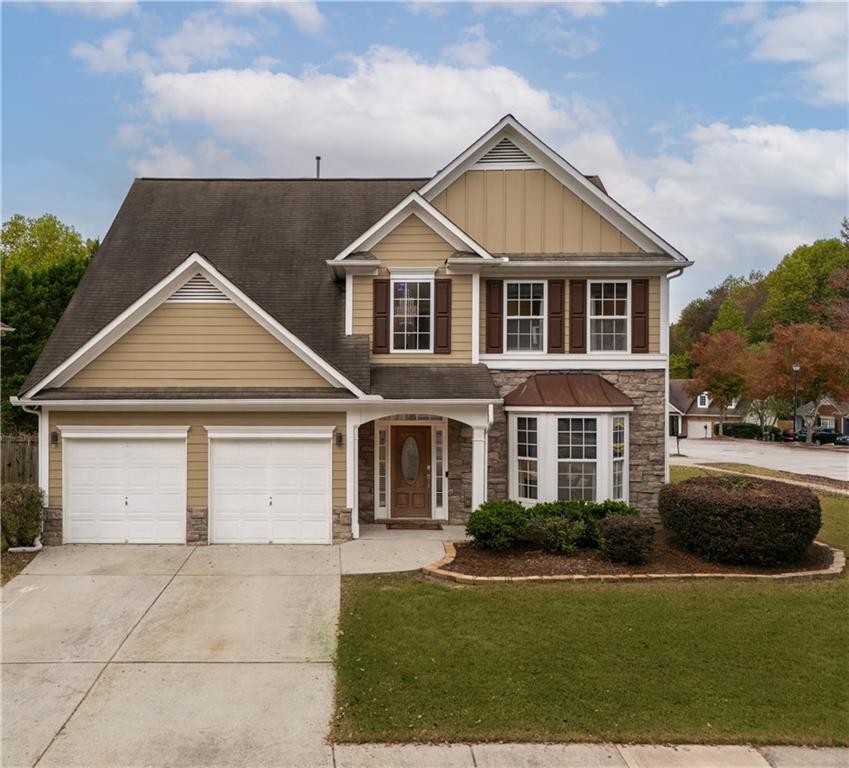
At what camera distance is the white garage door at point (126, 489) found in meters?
11.5

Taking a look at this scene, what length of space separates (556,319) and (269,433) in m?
6.43

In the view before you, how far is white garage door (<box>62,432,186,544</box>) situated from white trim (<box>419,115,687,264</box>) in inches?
300

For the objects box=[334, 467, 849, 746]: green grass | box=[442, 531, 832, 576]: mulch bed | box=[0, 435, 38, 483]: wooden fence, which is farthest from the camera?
box=[0, 435, 38, 483]: wooden fence

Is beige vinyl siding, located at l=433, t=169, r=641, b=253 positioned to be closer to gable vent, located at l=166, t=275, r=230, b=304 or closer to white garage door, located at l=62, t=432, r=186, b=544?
gable vent, located at l=166, t=275, r=230, b=304

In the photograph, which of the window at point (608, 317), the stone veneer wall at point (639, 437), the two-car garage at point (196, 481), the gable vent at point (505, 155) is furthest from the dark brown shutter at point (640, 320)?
the two-car garage at point (196, 481)

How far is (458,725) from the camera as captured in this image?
5668 mm

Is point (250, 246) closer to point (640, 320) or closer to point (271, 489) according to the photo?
point (271, 489)

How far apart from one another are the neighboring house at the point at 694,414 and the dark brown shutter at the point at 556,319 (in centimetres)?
4329

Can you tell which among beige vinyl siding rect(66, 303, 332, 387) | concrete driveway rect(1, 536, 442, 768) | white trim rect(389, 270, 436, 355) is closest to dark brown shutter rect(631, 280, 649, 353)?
white trim rect(389, 270, 436, 355)

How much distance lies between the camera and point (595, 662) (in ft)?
22.5

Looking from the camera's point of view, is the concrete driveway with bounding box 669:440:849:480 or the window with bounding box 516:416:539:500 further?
the concrete driveway with bounding box 669:440:849:480

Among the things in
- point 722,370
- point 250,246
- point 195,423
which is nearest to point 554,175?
point 250,246

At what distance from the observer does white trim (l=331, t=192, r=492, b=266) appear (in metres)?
12.7

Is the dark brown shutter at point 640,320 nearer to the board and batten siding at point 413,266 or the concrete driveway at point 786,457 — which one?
the board and batten siding at point 413,266
